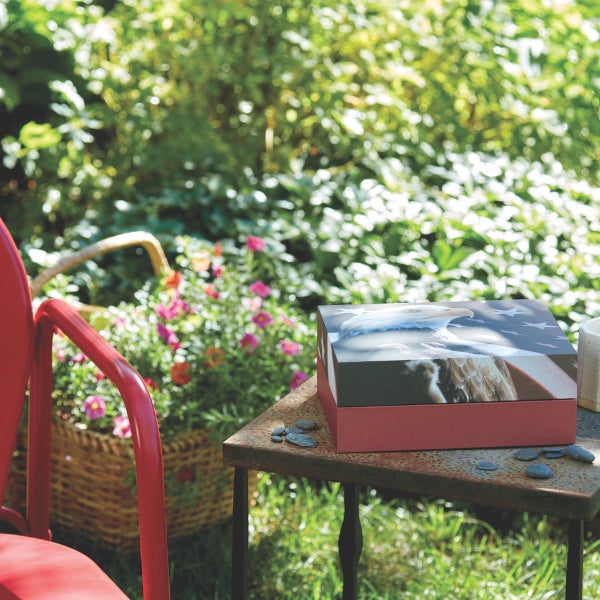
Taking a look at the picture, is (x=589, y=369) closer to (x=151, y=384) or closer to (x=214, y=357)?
(x=214, y=357)

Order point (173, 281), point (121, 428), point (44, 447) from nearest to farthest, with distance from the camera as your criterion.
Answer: point (44, 447) < point (121, 428) < point (173, 281)

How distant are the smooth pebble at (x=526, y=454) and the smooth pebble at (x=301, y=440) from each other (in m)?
0.28

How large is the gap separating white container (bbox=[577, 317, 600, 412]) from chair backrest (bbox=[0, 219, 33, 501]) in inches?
35.0

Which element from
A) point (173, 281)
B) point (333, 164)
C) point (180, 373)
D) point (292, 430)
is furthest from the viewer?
point (333, 164)

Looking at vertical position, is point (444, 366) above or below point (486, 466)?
above

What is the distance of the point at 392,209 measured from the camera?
3.06m

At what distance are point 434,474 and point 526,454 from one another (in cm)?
15

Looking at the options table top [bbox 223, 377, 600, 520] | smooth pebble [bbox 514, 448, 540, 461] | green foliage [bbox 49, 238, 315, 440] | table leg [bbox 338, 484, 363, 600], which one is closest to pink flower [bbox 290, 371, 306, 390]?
green foliage [bbox 49, 238, 315, 440]

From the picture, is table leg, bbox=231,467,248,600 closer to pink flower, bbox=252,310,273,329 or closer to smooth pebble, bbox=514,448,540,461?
smooth pebble, bbox=514,448,540,461

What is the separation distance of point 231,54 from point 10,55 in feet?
3.01

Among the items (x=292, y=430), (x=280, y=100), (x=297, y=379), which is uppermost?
(x=280, y=100)

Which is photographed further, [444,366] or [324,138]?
[324,138]

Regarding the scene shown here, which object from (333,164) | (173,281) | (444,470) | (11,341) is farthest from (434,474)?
(333,164)

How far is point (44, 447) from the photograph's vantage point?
1.55m
